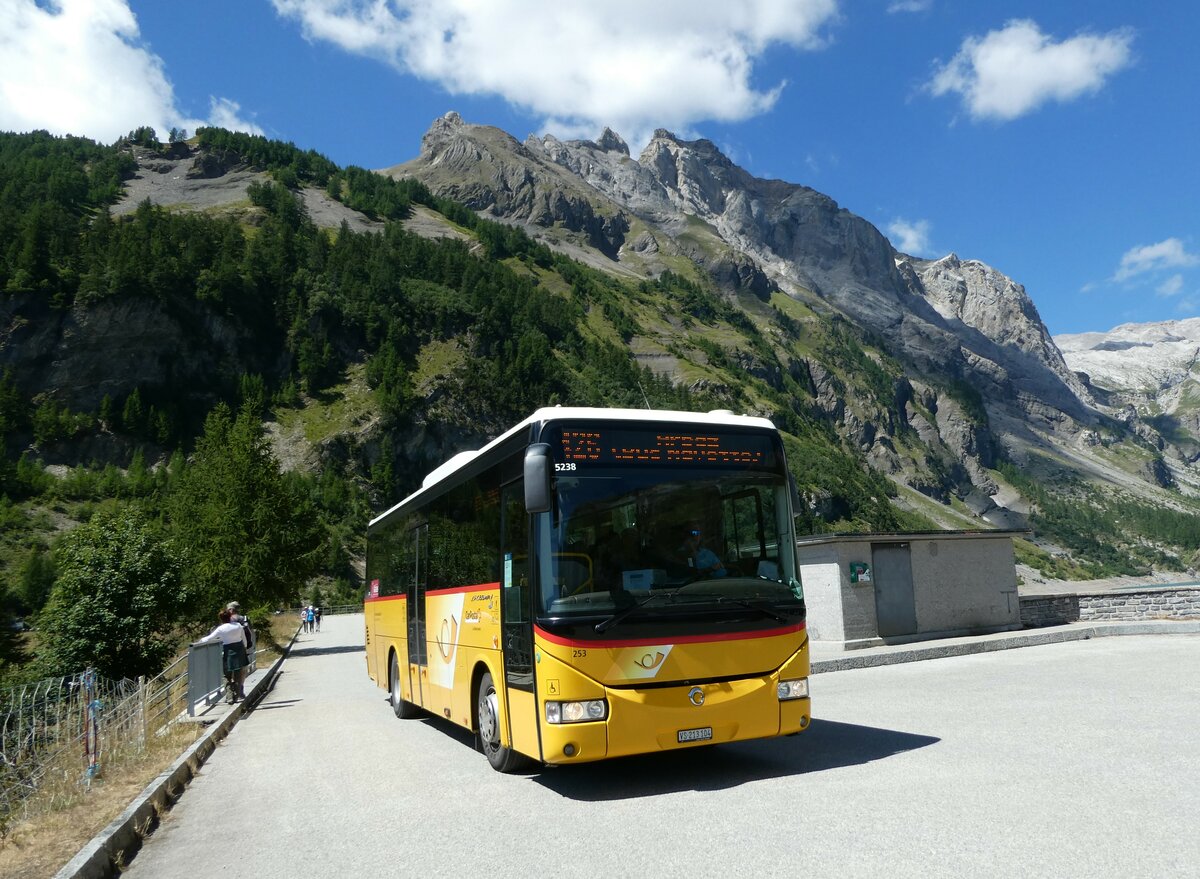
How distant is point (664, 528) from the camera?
7688 millimetres

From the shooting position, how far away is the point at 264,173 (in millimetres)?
170125

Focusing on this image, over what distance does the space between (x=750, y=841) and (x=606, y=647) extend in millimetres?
1994

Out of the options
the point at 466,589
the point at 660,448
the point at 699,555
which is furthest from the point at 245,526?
the point at 699,555

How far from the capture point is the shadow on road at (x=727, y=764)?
7785mm

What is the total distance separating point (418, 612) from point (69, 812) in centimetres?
501

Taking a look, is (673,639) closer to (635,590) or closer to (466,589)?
(635,590)

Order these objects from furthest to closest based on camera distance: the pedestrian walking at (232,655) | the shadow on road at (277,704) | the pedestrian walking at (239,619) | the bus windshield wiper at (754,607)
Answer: the pedestrian walking at (239,619) → the shadow on road at (277,704) → the pedestrian walking at (232,655) → the bus windshield wiper at (754,607)

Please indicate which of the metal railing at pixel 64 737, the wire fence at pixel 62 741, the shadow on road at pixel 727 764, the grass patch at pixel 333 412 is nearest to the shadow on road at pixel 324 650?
the metal railing at pixel 64 737

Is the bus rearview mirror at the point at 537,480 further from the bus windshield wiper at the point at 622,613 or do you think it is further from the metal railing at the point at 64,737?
the metal railing at the point at 64,737

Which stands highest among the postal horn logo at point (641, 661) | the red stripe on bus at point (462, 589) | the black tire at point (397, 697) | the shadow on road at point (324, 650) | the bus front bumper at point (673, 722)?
the red stripe on bus at point (462, 589)

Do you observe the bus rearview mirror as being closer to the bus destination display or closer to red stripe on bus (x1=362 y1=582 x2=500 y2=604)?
the bus destination display

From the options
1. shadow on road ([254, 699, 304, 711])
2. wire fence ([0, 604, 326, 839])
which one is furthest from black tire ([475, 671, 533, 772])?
shadow on road ([254, 699, 304, 711])

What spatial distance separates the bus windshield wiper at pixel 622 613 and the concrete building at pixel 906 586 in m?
12.6

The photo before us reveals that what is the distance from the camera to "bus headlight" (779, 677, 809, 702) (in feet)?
Answer: 26.0
